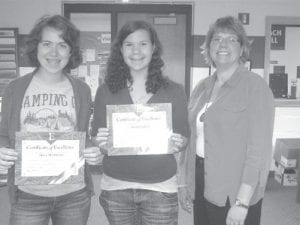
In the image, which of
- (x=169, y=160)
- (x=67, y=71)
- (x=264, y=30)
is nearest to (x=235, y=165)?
(x=169, y=160)

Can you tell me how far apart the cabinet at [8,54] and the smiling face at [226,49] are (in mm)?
3572

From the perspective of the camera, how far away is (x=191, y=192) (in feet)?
6.22

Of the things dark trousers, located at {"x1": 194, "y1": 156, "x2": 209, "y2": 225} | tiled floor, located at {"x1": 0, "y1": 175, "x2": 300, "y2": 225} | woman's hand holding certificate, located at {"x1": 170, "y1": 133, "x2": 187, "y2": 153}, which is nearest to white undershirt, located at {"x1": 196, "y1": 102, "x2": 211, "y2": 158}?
dark trousers, located at {"x1": 194, "y1": 156, "x2": 209, "y2": 225}

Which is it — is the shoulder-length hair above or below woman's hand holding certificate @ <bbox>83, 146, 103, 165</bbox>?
above

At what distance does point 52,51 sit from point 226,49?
2.74 ft

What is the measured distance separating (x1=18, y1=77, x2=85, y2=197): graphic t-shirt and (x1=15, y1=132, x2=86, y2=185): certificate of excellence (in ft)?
0.14

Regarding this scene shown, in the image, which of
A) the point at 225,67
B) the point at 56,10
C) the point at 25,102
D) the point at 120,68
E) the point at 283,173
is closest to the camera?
the point at 25,102

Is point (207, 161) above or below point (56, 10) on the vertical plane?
below

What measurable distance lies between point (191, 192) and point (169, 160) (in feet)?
1.09

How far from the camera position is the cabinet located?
466cm

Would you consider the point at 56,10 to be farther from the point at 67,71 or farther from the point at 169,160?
the point at 169,160

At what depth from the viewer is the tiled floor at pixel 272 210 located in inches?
127

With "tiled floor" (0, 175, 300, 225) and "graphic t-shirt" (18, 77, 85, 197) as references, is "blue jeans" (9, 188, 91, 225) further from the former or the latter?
"tiled floor" (0, 175, 300, 225)

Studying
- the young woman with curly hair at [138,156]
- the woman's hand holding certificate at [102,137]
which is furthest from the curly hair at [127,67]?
the woman's hand holding certificate at [102,137]
